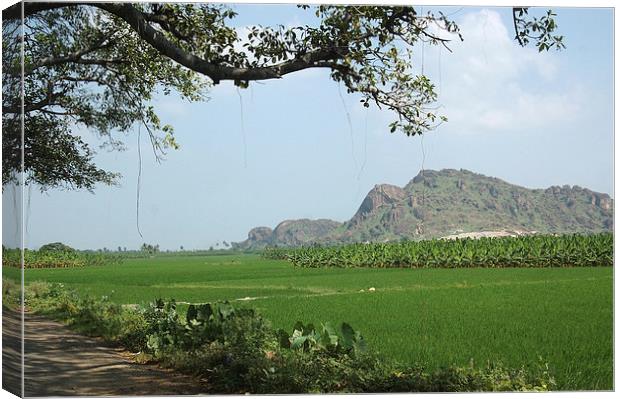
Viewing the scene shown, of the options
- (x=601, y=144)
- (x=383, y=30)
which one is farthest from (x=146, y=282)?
(x=601, y=144)

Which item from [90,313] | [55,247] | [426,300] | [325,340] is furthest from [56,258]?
[426,300]

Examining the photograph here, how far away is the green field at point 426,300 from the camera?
6016 mm

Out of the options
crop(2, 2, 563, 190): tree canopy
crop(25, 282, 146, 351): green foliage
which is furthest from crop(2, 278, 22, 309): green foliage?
crop(2, 2, 563, 190): tree canopy

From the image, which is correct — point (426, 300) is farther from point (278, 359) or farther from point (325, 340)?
point (278, 359)

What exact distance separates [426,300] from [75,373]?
105 inches

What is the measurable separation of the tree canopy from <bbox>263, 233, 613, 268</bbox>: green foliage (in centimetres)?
107

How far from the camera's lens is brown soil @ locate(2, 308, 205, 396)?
5.77m

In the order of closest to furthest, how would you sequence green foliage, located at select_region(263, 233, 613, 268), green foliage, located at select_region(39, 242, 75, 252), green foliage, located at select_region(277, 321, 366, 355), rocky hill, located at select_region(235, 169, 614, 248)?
green foliage, located at select_region(277, 321, 366, 355)
green foliage, located at select_region(39, 242, 75, 252)
rocky hill, located at select_region(235, 169, 614, 248)
green foliage, located at select_region(263, 233, 613, 268)

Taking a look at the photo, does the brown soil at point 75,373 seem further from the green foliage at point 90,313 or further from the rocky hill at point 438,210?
the rocky hill at point 438,210

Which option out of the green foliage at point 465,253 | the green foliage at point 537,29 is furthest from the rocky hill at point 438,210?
the green foliage at point 537,29

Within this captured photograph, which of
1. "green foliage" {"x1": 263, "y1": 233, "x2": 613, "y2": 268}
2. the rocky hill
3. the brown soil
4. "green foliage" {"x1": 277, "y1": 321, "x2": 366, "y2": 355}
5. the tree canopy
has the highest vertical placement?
the tree canopy

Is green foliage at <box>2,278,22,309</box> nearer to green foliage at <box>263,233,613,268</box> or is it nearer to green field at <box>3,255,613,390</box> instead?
green field at <box>3,255,613,390</box>

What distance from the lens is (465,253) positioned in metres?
7.36

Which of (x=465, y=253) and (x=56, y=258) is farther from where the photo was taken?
(x=465, y=253)
